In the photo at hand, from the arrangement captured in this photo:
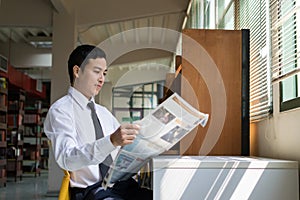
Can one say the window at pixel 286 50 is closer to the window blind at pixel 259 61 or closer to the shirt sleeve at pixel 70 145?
the window blind at pixel 259 61

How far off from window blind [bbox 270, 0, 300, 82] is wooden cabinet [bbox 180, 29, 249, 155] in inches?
10.0

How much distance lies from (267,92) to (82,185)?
1.21 m

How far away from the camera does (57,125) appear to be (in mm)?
1691

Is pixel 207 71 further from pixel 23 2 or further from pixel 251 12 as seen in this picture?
pixel 23 2

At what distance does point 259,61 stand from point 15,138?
974cm

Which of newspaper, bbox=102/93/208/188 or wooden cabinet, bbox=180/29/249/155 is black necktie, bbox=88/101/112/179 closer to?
newspaper, bbox=102/93/208/188

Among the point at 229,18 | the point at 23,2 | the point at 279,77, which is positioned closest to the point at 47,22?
the point at 23,2

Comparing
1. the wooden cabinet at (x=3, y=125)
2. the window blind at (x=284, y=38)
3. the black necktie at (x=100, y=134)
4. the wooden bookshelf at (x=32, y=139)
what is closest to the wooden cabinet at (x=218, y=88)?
the window blind at (x=284, y=38)

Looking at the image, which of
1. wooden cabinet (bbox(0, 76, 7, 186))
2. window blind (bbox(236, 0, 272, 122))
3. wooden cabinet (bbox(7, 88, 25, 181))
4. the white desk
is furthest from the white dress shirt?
wooden cabinet (bbox(7, 88, 25, 181))

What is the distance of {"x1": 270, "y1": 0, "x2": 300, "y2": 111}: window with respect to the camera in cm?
204

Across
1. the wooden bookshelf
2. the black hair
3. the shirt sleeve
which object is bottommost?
the wooden bookshelf

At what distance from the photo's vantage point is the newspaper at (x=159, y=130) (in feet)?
5.02

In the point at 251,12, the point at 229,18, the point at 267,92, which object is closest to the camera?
the point at 267,92

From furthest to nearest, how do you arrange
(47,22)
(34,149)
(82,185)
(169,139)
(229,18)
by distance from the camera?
(34,149) → (47,22) → (229,18) → (82,185) → (169,139)
